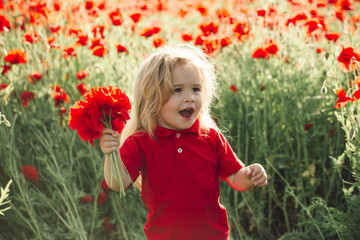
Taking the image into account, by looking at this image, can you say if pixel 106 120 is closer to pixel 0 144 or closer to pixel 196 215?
pixel 196 215

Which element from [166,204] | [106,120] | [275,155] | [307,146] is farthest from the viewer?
[307,146]

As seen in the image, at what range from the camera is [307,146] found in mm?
3275

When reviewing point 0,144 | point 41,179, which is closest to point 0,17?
point 0,144

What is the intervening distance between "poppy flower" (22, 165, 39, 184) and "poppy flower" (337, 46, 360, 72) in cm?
183

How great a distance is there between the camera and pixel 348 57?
2307 mm

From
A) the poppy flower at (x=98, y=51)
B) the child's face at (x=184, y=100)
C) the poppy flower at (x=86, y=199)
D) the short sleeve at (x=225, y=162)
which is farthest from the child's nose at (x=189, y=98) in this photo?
the poppy flower at (x=98, y=51)

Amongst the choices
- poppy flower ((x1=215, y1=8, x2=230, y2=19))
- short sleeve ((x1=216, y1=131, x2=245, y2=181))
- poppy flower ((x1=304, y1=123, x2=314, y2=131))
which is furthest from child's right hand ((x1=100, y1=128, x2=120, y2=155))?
poppy flower ((x1=215, y1=8, x2=230, y2=19))

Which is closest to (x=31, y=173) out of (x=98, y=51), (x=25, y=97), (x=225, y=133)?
(x=25, y=97)

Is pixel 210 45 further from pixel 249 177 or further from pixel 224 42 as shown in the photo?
pixel 249 177

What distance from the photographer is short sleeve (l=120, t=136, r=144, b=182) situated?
186 cm

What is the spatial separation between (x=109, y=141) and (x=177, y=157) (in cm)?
37

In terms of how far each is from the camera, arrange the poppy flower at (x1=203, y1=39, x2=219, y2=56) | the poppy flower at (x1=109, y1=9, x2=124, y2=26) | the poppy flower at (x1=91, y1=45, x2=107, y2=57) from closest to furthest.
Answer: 1. the poppy flower at (x1=91, y1=45, x2=107, y2=57)
2. the poppy flower at (x1=203, y1=39, x2=219, y2=56)
3. the poppy flower at (x1=109, y1=9, x2=124, y2=26)

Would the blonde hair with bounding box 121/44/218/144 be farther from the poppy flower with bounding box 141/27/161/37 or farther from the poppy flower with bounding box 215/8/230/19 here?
the poppy flower with bounding box 215/8/230/19

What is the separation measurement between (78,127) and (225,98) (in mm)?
1993
